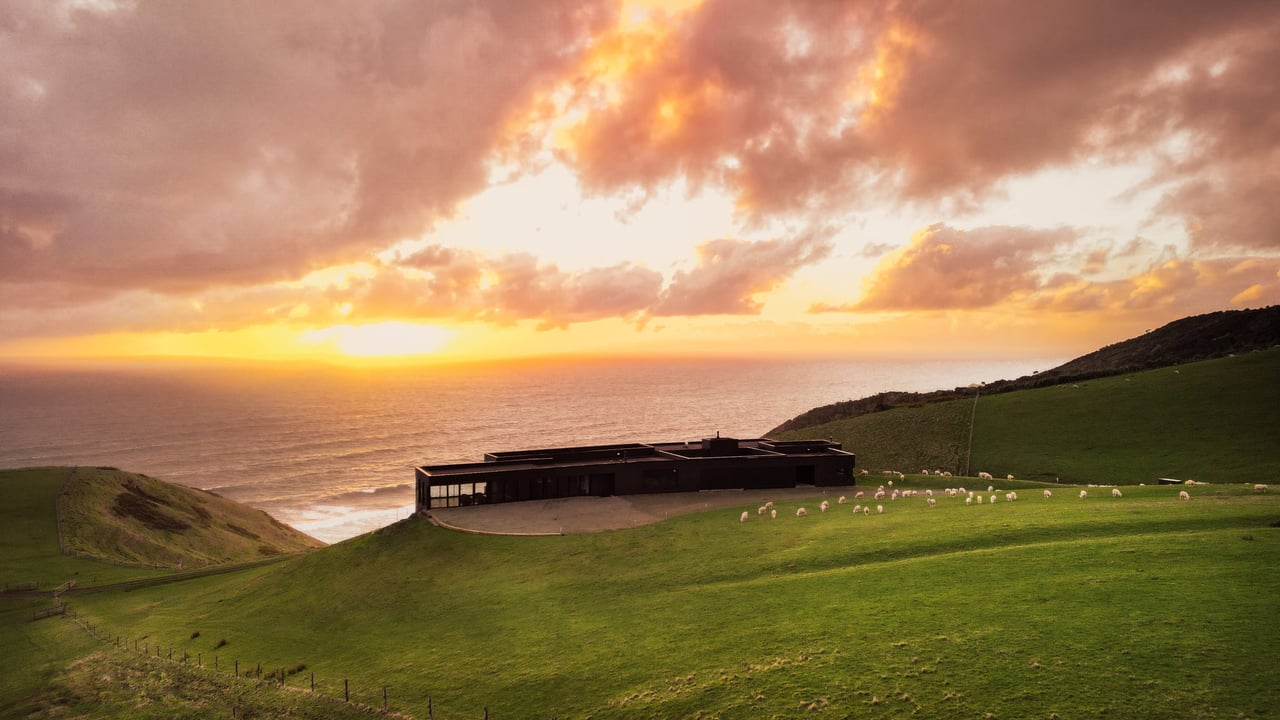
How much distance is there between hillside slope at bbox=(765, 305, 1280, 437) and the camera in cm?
11356

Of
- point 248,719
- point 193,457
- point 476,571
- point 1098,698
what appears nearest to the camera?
point 1098,698

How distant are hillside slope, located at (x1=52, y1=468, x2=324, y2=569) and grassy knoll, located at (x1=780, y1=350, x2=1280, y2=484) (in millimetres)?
83430

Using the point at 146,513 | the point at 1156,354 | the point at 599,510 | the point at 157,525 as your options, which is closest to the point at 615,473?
the point at 599,510

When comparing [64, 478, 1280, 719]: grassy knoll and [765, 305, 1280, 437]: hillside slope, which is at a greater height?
[765, 305, 1280, 437]: hillside slope

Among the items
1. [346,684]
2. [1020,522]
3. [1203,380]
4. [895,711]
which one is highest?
[1203,380]

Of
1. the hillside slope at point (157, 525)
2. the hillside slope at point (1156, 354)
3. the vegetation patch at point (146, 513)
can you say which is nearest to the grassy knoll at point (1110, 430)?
the hillside slope at point (1156, 354)

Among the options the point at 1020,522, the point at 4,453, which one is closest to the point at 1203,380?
the point at 1020,522

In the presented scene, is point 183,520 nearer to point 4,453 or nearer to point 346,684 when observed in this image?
point 346,684

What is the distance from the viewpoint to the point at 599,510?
190 ft

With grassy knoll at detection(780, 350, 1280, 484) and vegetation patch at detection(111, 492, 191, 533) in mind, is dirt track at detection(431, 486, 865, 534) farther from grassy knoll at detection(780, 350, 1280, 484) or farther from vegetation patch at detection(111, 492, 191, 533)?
vegetation patch at detection(111, 492, 191, 533)

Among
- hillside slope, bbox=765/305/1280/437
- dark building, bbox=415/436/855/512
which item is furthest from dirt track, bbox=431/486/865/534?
hillside slope, bbox=765/305/1280/437

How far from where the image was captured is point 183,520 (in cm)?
8544

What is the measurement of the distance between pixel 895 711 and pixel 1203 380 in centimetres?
9710

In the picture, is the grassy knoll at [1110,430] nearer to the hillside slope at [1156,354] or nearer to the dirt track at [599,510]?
the hillside slope at [1156,354]
